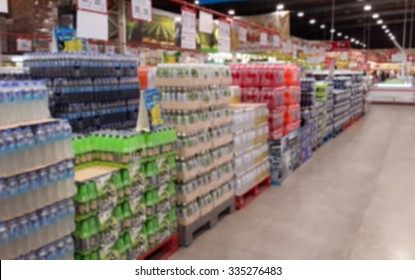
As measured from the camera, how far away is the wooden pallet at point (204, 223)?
192 inches

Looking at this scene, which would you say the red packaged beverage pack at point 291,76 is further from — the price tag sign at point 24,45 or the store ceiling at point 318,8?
the store ceiling at point 318,8

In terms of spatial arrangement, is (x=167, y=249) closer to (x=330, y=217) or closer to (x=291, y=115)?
(x=330, y=217)

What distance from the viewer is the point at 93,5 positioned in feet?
15.4

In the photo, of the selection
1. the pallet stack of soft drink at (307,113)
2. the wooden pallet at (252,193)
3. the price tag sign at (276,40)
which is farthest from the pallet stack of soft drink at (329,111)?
the wooden pallet at (252,193)

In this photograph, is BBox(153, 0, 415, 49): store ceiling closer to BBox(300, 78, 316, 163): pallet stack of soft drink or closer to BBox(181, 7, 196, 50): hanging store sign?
BBox(300, 78, 316, 163): pallet stack of soft drink

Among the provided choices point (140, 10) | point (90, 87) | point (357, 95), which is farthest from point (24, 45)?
point (357, 95)

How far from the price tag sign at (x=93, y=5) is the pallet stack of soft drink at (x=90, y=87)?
0.51 metres

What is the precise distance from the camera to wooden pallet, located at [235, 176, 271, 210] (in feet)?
20.4

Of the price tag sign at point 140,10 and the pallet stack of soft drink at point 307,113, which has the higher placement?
the price tag sign at point 140,10

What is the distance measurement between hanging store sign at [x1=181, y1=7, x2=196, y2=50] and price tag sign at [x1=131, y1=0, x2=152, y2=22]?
973 mm

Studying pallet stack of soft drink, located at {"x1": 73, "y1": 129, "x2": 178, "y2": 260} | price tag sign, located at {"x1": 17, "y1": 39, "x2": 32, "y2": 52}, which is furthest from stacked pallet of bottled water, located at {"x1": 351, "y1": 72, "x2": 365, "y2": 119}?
pallet stack of soft drink, located at {"x1": 73, "y1": 129, "x2": 178, "y2": 260}

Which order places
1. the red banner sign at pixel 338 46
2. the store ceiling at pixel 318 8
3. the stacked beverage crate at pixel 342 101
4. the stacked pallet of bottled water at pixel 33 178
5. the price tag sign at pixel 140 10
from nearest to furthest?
1. the stacked pallet of bottled water at pixel 33 178
2. the price tag sign at pixel 140 10
3. the stacked beverage crate at pixel 342 101
4. the store ceiling at pixel 318 8
5. the red banner sign at pixel 338 46

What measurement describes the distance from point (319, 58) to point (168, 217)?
17.8 m

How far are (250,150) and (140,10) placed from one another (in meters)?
2.68
